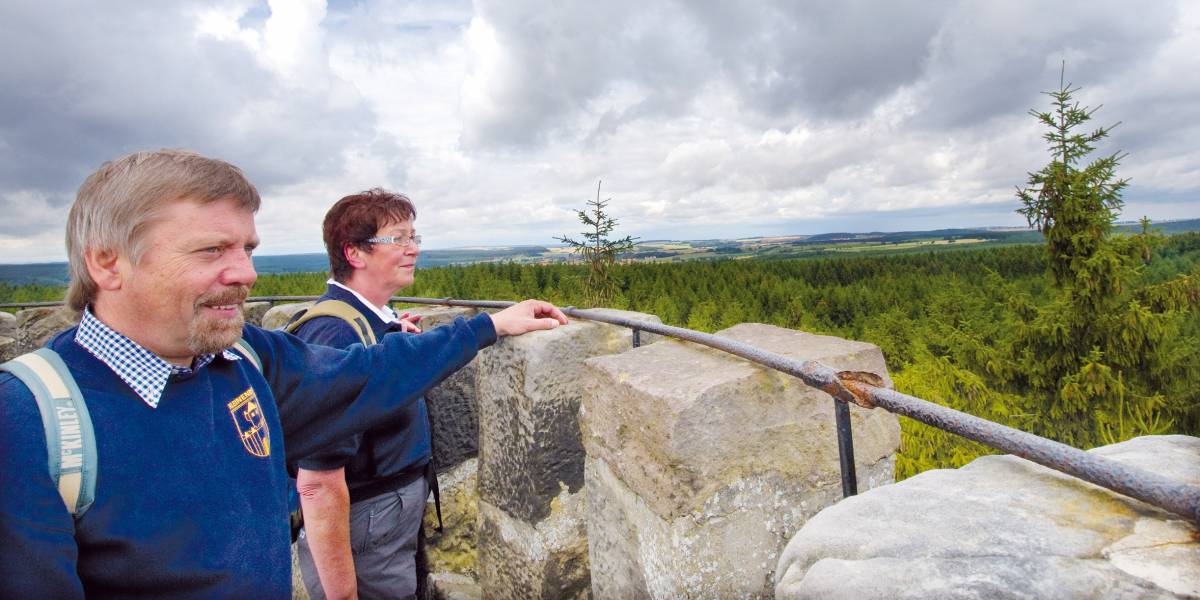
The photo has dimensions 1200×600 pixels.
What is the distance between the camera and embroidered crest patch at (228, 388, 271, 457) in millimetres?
1334

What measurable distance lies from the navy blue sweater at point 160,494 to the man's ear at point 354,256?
811 millimetres

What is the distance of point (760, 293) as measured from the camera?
16328 mm

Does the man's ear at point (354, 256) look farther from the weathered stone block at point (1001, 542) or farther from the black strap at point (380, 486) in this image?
the weathered stone block at point (1001, 542)

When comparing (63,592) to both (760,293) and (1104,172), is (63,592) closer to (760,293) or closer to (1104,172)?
(1104,172)

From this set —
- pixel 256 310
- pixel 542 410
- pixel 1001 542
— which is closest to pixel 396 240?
pixel 542 410

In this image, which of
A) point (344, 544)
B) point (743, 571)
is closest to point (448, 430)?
point (344, 544)

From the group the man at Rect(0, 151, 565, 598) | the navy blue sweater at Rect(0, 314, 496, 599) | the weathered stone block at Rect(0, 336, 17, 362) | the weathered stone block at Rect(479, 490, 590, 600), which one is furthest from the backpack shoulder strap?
the weathered stone block at Rect(0, 336, 17, 362)

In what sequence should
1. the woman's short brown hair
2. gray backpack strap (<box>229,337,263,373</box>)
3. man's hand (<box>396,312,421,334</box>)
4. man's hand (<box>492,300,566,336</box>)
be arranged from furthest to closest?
man's hand (<box>396,312,421,334</box>) → the woman's short brown hair → man's hand (<box>492,300,566,336</box>) → gray backpack strap (<box>229,337,263,373</box>)

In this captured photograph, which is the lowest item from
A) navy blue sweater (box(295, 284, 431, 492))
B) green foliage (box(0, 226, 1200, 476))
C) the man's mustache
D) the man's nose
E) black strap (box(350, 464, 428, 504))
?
green foliage (box(0, 226, 1200, 476))

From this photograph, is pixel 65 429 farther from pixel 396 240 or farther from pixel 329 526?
pixel 396 240

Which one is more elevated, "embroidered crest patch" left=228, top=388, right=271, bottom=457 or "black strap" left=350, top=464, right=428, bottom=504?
"embroidered crest patch" left=228, top=388, right=271, bottom=457

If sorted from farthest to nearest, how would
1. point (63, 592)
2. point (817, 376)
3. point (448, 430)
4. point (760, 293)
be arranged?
point (760, 293) < point (448, 430) < point (817, 376) < point (63, 592)

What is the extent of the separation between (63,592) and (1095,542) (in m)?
1.47

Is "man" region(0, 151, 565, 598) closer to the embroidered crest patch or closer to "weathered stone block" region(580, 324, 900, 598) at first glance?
the embroidered crest patch
